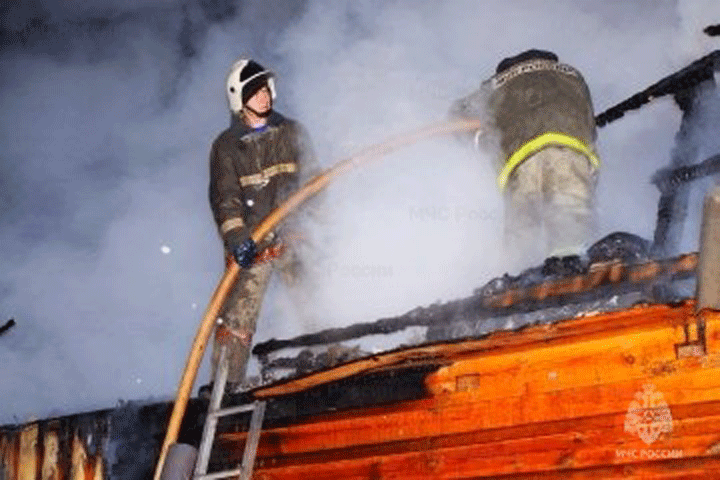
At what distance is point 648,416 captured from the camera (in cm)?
348

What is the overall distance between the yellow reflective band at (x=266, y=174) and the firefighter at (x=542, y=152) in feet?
7.33

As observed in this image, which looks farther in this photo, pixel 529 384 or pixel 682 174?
pixel 682 174

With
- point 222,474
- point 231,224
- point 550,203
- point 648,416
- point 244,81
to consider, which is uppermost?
point 244,81

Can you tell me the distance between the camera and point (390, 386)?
14.3 ft

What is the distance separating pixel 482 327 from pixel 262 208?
3.19 meters

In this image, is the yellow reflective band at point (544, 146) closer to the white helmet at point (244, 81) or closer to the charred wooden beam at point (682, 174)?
the charred wooden beam at point (682, 174)

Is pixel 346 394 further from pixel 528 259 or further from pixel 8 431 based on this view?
pixel 8 431

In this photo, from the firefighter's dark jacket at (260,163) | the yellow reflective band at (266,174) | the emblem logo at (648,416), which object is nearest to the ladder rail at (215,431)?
the emblem logo at (648,416)

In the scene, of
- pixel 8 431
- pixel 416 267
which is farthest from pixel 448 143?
pixel 8 431

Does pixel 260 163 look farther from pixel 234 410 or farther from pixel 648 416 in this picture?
pixel 648 416

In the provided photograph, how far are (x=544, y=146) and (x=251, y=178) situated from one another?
123 inches

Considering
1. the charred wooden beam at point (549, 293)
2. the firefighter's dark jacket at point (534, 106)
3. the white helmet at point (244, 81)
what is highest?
the white helmet at point (244, 81)

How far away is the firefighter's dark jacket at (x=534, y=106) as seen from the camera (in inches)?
208

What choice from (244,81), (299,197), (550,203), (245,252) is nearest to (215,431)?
(245,252)
